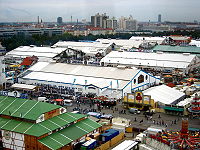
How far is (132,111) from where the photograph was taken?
1817cm

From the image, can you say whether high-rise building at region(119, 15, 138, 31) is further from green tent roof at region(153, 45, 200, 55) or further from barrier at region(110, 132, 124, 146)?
barrier at region(110, 132, 124, 146)

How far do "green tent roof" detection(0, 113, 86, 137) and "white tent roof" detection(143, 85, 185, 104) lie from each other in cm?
761

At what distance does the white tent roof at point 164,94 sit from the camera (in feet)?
62.8

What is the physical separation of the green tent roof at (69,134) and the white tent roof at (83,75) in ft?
26.5

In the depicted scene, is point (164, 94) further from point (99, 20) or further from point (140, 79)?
point (99, 20)

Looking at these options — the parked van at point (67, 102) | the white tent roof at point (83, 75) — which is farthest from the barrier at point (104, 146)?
the white tent roof at point (83, 75)

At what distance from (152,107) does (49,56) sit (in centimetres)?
2422

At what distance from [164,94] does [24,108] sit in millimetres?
10522

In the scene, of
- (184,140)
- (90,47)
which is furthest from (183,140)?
(90,47)

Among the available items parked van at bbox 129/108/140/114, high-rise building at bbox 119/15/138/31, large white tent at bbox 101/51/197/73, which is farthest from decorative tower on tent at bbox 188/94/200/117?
high-rise building at bbox 119/15/138/31

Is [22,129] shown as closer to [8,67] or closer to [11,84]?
[11,84]

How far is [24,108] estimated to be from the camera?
44.2ft

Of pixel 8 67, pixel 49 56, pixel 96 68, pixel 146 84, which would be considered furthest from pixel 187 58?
pixel 8 67

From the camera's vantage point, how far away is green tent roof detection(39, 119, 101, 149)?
11734 millimetres
